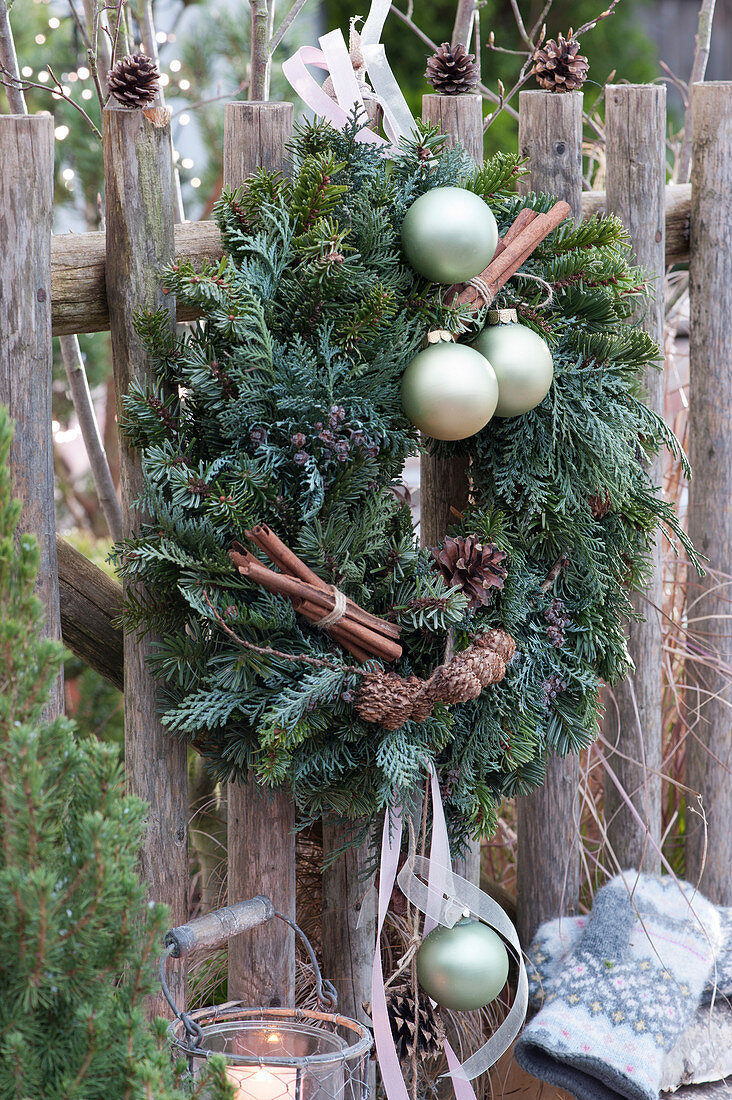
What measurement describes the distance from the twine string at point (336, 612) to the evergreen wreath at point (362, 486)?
3cm

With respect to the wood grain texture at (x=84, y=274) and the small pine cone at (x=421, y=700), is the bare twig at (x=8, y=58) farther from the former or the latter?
the small pine cone at (x=421, y=700)

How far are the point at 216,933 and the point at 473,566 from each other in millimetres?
460

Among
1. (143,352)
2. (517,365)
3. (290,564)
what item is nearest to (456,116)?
(517,365)

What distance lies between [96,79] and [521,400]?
0.85 meters

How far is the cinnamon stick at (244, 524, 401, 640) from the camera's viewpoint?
1.05m

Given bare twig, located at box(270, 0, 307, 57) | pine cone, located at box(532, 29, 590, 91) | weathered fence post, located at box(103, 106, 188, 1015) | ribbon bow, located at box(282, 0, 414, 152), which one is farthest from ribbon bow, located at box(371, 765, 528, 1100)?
bare twig, located at box(270, 0, 307, 57)

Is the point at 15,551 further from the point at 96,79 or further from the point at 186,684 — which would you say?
the point at 96,79

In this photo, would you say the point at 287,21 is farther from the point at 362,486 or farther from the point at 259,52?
the point at 362,486

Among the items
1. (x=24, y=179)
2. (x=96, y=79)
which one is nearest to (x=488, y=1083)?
(x=24, y=179)

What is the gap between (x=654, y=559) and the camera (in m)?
1.60

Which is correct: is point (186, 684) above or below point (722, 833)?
above

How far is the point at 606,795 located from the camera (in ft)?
5.45

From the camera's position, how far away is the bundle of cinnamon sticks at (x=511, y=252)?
117 centimetres

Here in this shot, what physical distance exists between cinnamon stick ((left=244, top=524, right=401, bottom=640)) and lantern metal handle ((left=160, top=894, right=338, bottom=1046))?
0.33 metres
